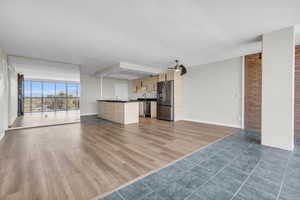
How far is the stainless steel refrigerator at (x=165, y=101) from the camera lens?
19.2 ft

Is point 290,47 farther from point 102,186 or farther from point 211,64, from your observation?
point 102,186

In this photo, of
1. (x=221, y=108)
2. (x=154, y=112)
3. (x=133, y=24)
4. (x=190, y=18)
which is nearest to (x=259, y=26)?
(x=190, y=18)

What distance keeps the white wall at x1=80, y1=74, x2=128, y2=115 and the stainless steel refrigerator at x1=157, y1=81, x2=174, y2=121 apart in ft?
12.5

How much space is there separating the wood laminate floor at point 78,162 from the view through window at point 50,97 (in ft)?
16.1

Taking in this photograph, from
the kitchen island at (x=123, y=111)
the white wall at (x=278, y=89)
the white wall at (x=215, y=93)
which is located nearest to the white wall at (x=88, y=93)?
the kitchen island at (x=123, y=111)

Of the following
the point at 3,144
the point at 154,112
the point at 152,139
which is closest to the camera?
the point at 3,144

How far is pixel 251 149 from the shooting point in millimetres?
2654

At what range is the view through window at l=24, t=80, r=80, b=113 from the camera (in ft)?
24.6

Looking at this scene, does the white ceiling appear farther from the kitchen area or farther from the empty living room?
the kitchen area

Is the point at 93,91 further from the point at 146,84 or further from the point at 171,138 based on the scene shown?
the point at 171,138

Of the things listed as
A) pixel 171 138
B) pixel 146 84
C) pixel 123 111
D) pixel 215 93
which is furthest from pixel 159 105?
pixel 171 138

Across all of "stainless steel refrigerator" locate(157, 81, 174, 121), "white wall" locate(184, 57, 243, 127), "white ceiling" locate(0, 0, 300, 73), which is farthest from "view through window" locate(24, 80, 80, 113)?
"white wall" locate(184, 57, 243, 127)

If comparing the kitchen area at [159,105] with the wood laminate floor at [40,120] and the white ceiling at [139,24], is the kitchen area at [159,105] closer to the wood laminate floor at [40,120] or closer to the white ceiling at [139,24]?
the wood laminate floor at [40,120]

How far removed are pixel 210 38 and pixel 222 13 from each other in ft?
3.22
